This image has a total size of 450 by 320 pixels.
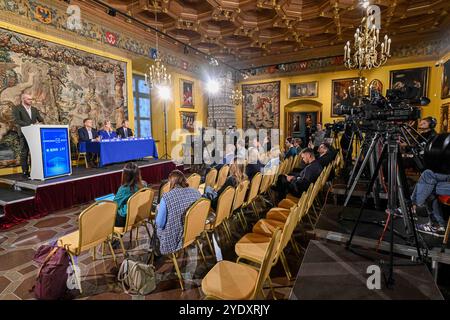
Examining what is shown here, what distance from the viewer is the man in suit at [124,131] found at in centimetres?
713

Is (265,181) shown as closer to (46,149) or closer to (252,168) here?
(252,168)

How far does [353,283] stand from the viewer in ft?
5.92

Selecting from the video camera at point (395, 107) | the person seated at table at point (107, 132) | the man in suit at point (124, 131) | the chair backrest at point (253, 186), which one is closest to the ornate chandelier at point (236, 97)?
the man in suit at point (124, 131)

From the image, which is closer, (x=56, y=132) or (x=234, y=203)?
(x=234, y=203)

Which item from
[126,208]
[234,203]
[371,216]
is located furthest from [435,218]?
[126,208]

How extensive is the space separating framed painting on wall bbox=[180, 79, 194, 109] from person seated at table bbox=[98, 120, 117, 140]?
12.1 feet

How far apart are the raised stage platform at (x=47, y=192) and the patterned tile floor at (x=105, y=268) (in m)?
0.33

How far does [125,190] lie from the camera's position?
2.88m

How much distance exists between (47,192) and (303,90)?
987 cm

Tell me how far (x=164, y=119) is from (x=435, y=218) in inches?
337

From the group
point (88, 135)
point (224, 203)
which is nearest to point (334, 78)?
point (224, 203)

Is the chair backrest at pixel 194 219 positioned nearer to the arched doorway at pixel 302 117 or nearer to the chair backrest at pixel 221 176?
the chair backrest at pixel 221 176

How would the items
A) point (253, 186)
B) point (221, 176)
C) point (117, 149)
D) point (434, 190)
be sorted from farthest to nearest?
point (117, 149) < point (221, 176) < point (253, 186) < point (434, 190)

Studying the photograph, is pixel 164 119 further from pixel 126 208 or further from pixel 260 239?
pixel 260 239
